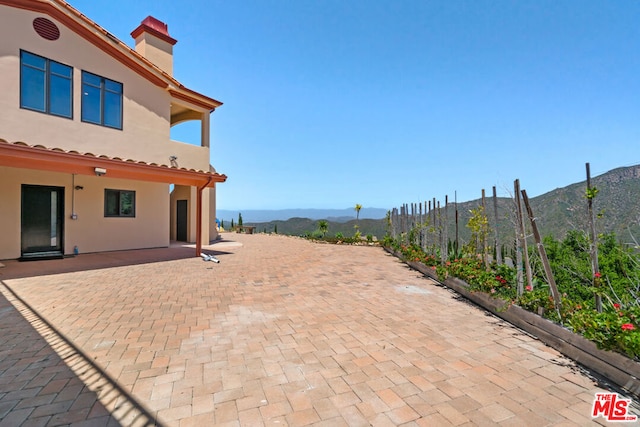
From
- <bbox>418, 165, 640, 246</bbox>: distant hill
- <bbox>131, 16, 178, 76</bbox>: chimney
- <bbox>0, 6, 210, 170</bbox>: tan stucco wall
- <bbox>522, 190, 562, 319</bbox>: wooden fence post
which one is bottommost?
<bbox>522, 190, 562, 319</bbox>: wooden fence post

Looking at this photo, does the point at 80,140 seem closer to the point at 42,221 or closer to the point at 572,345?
the point at 42,221

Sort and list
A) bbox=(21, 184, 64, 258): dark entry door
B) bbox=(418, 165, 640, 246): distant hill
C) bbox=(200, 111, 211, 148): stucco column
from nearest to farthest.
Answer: bbox=(418, 165, 640, 246): distant hill
bbox=(21, 184, 64, 258): dark entry door
bbox=(200, 111, 211, 148): stucco column

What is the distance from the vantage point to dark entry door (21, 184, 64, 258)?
920 cm

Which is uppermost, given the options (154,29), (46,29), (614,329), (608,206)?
(154,29)

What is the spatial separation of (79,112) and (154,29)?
614 cm

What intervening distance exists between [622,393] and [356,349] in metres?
2.66

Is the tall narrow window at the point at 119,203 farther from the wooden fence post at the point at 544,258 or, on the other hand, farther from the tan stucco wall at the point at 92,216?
the wooden fence post at the point at 544,258

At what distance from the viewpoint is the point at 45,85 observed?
8.99 metres

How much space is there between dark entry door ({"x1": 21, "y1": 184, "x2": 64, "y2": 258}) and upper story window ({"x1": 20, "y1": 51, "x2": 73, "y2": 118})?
254cm

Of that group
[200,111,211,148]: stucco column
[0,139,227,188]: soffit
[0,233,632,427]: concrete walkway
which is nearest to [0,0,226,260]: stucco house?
[0,139,227,188]: soffit

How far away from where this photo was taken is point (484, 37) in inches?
390

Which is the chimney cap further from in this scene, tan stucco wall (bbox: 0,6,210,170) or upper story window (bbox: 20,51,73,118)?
upper story window (bbox: 20,51,73,118)

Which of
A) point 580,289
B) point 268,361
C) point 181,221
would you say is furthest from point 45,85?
point 580,289

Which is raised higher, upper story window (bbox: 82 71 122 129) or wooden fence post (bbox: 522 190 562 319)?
upper story window (bbox: 82 71 122 129)
